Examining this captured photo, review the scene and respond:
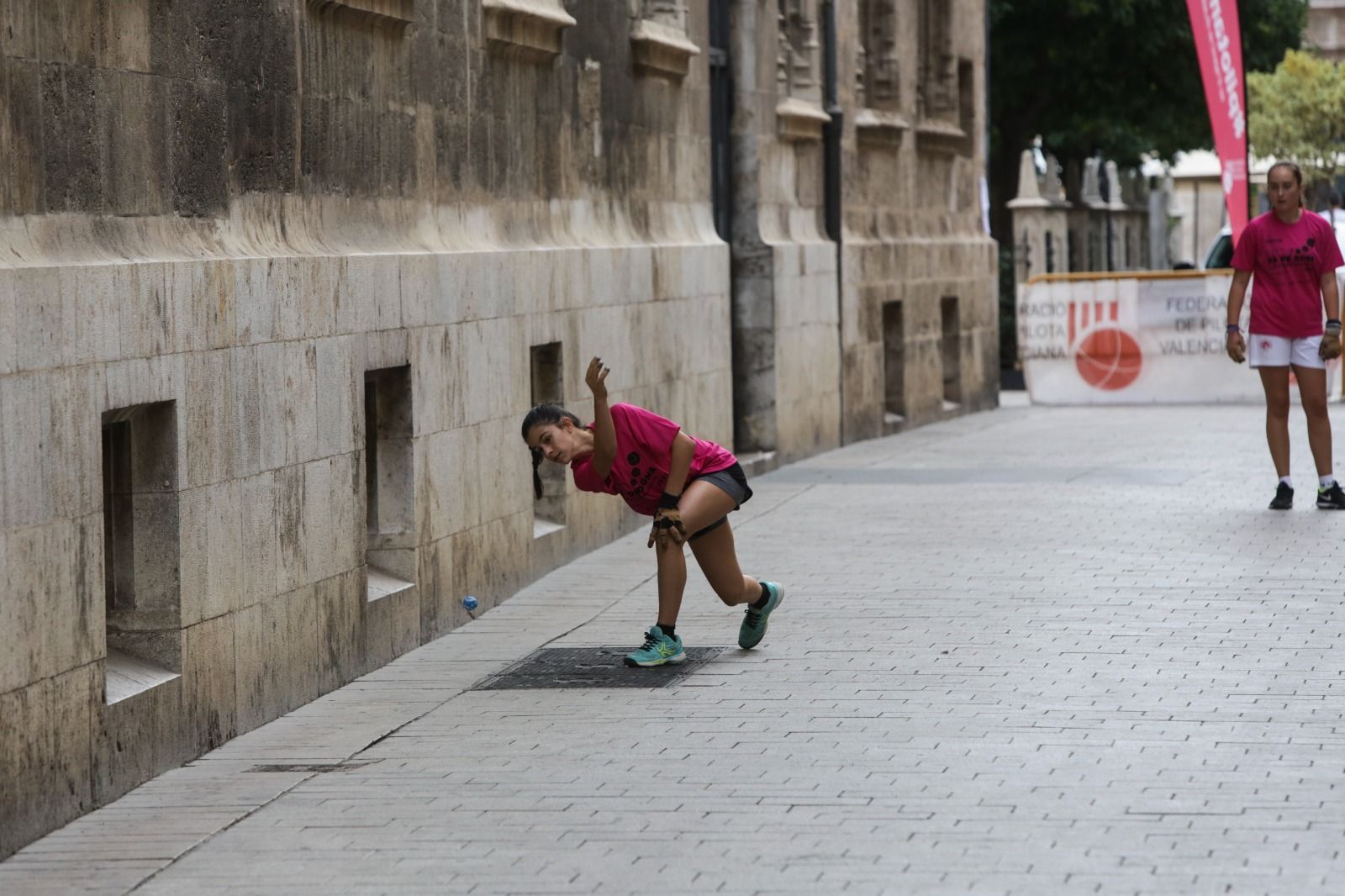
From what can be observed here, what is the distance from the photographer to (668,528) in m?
8.98

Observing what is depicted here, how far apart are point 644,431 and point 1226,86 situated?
15.0 meters

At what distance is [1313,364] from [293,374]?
22.4 ft

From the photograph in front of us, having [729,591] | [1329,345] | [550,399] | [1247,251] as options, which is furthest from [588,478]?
[1247,251]

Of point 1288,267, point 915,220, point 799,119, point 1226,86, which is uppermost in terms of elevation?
point 1226,86

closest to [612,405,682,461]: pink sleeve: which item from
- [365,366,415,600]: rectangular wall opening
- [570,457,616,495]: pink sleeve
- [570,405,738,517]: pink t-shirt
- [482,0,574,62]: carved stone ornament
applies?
[570,405,738,517]: pink t-shirt

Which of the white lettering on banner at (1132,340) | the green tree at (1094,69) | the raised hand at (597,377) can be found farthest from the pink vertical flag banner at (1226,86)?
the raised hand at (597,377)

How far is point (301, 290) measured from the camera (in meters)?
8.85

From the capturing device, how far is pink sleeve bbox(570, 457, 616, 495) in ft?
29.4

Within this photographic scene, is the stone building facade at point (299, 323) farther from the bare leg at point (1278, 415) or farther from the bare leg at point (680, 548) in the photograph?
the bare leg at point (1278, 415)

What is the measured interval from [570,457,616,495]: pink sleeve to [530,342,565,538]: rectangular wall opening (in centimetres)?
348

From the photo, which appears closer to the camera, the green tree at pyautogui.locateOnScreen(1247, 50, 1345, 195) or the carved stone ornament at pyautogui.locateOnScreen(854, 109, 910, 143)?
the carved stone ornament at pyautogui.locateOnScreen(854, 109, 910, 143)

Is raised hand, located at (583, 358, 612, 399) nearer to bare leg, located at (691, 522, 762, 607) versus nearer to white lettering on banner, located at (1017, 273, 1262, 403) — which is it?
bare leg, located at (691, 522, 762, 607)

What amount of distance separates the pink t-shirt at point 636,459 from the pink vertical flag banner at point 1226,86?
14.4 m

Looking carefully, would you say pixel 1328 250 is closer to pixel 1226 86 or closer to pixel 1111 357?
pixel 1226 86
